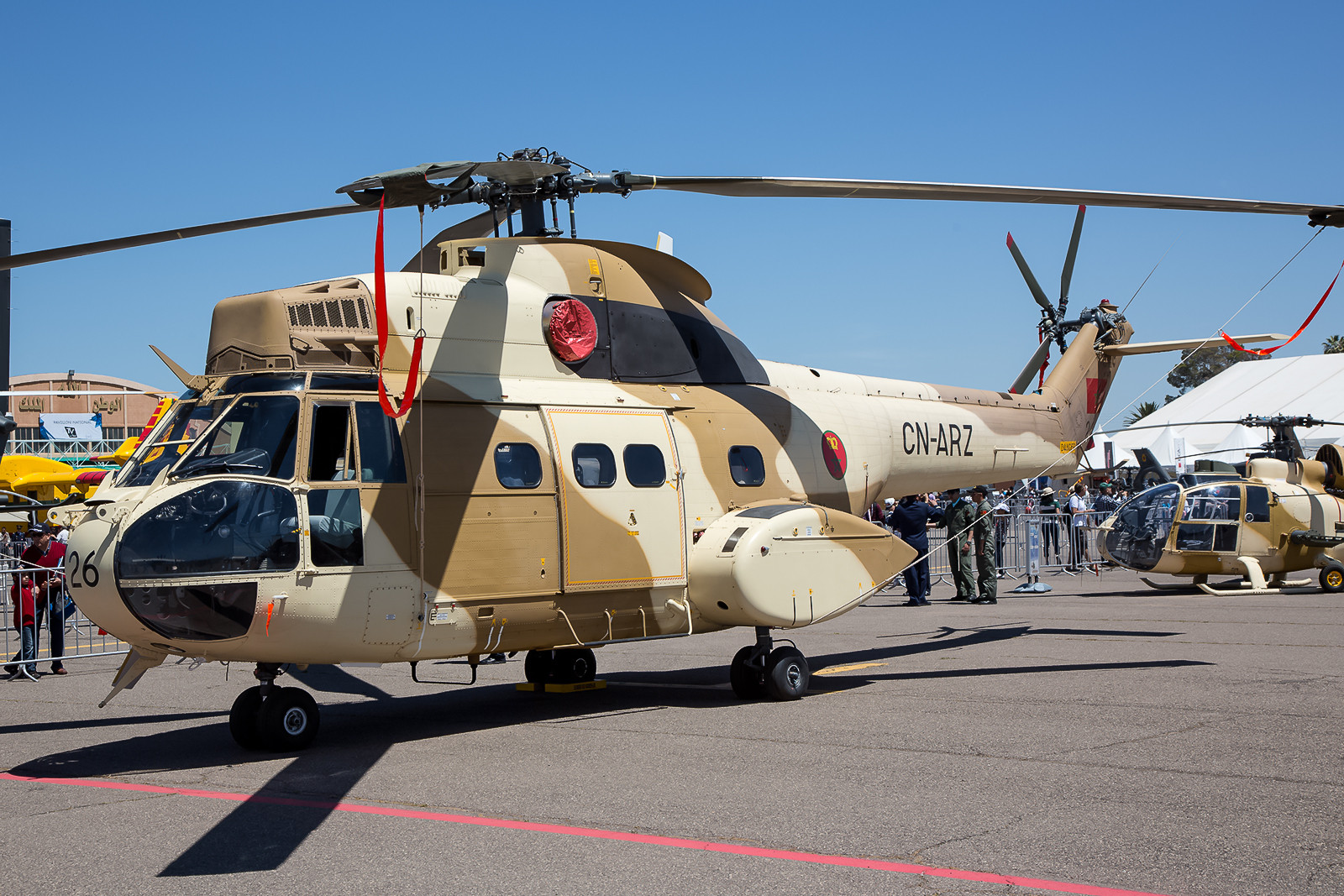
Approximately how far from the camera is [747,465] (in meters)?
11.0

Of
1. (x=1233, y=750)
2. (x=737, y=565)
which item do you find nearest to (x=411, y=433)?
(x=737, y=565)

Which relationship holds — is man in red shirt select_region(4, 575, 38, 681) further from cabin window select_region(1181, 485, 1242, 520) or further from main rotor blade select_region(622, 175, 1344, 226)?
cabin window select_region(1181, 485, 1242, 520)

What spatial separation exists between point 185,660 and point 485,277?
8.64m

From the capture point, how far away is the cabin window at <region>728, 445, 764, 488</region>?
35.6 feet

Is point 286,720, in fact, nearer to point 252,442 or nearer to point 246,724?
point 246,724

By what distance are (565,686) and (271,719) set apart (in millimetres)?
3366

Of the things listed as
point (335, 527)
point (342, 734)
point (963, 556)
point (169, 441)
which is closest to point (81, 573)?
point (169, 441)

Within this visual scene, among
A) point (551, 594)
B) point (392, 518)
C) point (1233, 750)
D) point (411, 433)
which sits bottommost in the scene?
point (1233, 750)

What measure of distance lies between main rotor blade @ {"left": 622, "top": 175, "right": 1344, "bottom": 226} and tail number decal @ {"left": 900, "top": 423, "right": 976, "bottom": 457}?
3.75 meters

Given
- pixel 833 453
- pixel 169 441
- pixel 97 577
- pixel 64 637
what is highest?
pixel 169 441

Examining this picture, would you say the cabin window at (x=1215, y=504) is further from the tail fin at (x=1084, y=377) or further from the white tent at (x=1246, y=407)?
the white tent at (x=1246, y=407)

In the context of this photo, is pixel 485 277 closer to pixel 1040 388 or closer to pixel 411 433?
pixel 411 433

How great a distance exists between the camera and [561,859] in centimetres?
562

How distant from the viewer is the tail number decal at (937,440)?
42.7 feet
